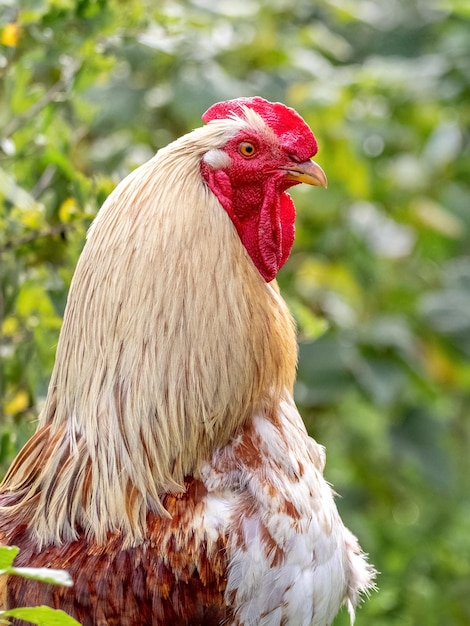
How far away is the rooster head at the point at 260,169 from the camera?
2.28m

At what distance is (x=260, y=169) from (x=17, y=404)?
3.83ft

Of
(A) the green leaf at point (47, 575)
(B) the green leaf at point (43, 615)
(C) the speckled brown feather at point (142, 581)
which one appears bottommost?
(C) the speckled brown feather at point (142, 581)

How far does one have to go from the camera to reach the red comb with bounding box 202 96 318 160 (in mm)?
2311

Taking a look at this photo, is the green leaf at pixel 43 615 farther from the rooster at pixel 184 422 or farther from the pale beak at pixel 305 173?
the pale beak at pixel 305 173

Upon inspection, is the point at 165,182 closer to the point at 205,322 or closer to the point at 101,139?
the point at 205,322

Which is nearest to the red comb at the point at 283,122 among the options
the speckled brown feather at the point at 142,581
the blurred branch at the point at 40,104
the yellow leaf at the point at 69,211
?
the yellow leaf at the point at 69,211

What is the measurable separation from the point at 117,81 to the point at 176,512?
8.68 ft

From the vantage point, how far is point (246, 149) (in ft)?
7.52

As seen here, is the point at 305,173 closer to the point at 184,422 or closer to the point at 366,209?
the point at 184,422

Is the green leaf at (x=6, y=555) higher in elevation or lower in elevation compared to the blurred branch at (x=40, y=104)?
higher

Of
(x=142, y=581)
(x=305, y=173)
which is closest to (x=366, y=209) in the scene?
(x=305, y=173)

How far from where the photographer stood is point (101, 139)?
15.3 feet

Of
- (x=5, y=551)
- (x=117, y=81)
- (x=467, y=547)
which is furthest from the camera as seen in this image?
(x=467, y=547)

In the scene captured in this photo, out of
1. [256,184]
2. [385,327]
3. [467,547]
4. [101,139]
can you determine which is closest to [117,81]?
[101,139]
